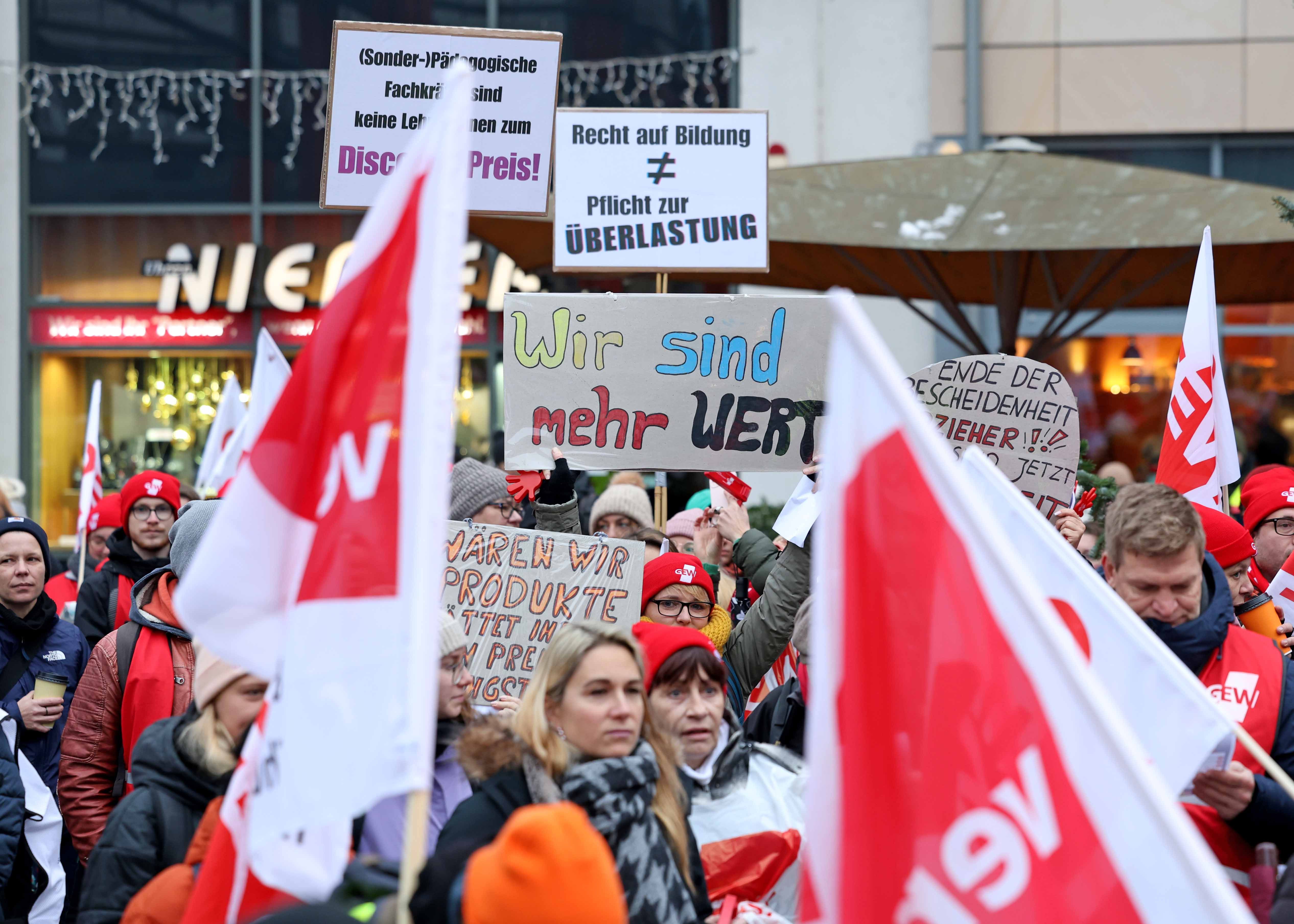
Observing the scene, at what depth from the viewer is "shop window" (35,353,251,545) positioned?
12.8 meters

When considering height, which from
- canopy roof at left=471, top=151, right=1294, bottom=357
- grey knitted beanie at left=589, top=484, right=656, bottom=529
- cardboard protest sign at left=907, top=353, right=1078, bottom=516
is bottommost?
grey knitted beanie at left=589, top=484, right=656, bottom=529

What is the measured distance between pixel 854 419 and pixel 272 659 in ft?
3.68

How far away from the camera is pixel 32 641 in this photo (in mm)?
4988

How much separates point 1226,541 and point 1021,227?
3.82 metres

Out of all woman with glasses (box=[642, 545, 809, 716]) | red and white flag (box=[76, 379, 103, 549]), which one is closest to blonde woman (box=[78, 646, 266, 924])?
woman with glasses (box=[642, 545, 809, 716])

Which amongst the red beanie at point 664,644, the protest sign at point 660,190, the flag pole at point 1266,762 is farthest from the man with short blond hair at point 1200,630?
the protest sign at point 660,190

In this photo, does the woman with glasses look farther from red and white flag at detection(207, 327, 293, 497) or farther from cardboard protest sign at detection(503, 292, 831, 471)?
red and white flag at detection(207, 327, 293, 497)

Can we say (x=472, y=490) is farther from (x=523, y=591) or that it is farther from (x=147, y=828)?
(x=147, y=828)

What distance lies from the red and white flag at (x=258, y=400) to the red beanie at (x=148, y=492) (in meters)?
0.32

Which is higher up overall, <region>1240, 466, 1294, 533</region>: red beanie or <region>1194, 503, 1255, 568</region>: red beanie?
<region>1240, 466, 1294, 533</region>: red beanie

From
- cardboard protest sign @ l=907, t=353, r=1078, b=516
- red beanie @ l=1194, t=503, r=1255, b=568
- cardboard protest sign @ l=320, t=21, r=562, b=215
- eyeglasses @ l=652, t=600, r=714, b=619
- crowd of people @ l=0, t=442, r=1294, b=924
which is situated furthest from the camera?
cardboard protest sign @ l=320, t=21, r=562, b=215

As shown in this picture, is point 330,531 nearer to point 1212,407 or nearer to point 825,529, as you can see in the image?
point 825,529

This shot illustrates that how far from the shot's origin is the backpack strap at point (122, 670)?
13.8 ft

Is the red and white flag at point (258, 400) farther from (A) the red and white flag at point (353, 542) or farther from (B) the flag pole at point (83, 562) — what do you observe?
(A) the red and white flag at point (353, 542)
